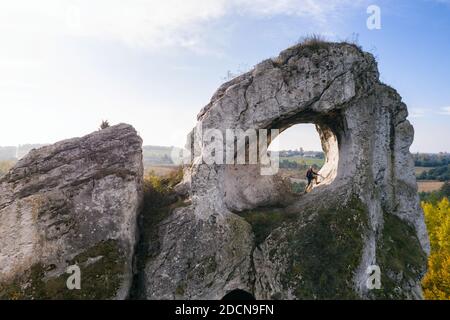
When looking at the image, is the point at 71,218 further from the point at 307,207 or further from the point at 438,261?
the point at 438,261

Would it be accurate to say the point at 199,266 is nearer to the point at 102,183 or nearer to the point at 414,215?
the point at 102,183

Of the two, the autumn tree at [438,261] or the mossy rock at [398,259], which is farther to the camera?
the autumn tree at [438,261]

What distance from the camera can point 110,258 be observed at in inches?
461

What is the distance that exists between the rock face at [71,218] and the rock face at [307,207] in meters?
1.48

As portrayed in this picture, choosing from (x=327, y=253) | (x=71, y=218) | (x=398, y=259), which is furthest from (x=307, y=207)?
(x=71, y=218)

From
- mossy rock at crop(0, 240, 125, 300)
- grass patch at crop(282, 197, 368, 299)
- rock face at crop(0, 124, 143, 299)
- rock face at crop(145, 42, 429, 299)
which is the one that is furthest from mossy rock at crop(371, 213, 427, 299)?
rock face at crop(0, 124, 143, 299)

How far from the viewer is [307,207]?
46.8 ft

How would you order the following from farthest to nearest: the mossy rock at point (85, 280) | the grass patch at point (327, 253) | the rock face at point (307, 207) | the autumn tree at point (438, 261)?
the autumn tree at point (438, 261), the rock face at point (307, 207), the grass patch at point (327, 253), the mossy rock at point (85, 280)

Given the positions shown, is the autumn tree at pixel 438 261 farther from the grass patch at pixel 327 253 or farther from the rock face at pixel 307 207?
the grass patch at pixel 327 253

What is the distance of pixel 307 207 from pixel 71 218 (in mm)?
8606

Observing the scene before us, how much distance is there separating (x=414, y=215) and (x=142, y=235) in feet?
37.7

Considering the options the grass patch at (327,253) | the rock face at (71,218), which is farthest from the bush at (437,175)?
the rock face at (71,218)

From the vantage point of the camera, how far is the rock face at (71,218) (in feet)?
36.9
